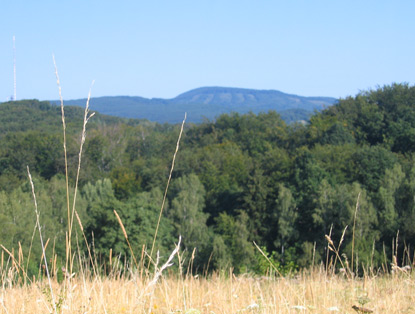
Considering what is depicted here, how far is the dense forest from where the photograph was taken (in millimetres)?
22234

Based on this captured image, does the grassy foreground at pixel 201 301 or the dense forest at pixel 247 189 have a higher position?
the grassy foreground at pixel 201 301

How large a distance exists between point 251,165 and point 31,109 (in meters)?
68.6

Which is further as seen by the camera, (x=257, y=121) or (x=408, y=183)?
(x=257, y=121)

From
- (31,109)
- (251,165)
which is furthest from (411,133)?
(31,109)

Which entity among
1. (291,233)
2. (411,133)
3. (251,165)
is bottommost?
(291,233)

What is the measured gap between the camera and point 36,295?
2.89 metres

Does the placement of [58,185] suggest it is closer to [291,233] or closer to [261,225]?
[261,225]

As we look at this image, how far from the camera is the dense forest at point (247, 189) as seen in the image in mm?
22234

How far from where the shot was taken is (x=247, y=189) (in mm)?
31188

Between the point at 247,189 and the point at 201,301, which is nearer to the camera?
the point at 201,301

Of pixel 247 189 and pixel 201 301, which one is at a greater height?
pixel 201 301

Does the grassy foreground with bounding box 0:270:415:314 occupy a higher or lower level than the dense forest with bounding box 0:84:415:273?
higher

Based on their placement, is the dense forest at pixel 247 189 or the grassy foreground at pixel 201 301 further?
Answer: the dense forest at pixel 247 189

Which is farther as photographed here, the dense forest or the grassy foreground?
the dense forest
